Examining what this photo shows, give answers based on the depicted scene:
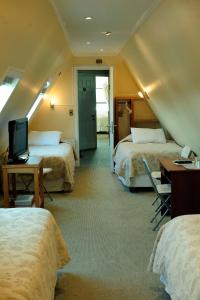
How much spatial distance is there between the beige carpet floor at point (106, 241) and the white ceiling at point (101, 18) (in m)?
2.30

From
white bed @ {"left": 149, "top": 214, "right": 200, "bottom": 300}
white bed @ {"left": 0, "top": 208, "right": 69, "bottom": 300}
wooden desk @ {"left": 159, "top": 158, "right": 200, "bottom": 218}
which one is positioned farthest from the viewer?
wooden desk @ {"left": 159, "top": 158, "right": 200, "bottom": 218}

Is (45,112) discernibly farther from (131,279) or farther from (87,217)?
(131,279)

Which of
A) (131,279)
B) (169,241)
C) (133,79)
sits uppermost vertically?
(133,79)

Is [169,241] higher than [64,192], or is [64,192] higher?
[169,241]

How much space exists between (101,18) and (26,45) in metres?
1.04

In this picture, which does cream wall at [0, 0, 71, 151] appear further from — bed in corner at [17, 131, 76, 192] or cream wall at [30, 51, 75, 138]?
cream wall at [30, 51, 75, 138]

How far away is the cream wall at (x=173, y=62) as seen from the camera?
2.94m

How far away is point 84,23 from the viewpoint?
4.30 meters

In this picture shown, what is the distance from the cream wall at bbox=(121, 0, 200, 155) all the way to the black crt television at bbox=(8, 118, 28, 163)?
74.1 inches

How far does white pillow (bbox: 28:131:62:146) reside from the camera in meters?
6.71

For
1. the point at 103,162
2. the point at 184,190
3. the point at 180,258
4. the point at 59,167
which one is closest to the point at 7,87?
the point at 59,167

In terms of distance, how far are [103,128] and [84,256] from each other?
976cm

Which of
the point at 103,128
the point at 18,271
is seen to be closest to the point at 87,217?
the point at 18,271

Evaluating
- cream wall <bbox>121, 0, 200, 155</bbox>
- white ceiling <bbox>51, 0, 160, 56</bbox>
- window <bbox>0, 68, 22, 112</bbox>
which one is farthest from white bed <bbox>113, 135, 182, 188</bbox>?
window <bbox>0, 68, 22, 112</bbox>
